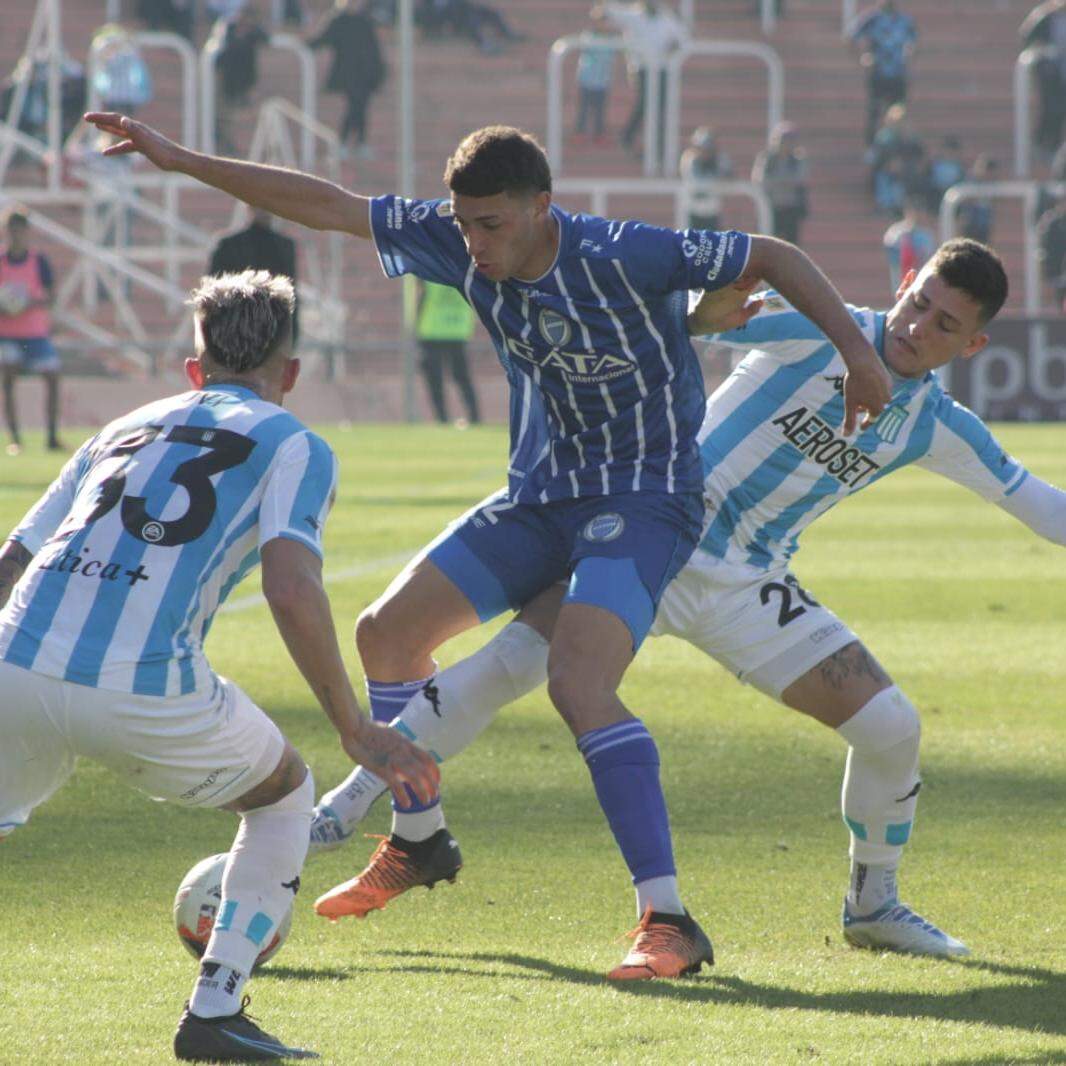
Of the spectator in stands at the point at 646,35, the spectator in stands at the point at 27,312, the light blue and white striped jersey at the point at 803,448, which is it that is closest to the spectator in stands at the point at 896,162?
the spectator in stands at the point at 646,35

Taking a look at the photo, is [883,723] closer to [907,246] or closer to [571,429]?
[571,429]

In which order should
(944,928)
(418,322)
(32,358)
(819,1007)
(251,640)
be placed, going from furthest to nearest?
(418,322) → (32,358) → (251,640) → (944,928) → (819,1007)

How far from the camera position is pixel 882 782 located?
5016 mm

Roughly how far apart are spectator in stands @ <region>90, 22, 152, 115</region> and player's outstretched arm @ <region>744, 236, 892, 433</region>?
22.5 m

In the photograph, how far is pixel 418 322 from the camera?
24.8 meters

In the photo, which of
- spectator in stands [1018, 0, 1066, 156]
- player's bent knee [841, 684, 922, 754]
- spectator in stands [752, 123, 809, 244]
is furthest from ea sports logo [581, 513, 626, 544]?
spectator in stands [1018, 0, 1066, 156]

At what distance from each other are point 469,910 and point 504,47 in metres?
28.3

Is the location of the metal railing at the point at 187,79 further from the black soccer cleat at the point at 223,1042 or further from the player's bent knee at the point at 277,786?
the black soccer cleat at the point at 223,1042

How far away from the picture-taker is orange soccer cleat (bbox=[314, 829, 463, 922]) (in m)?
4.91

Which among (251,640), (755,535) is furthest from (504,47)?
(755,535)

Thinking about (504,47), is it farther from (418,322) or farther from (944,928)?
(944,928)

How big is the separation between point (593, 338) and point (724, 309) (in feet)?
1.04

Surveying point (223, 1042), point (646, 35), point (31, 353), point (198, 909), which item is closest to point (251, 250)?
point (31, 353)

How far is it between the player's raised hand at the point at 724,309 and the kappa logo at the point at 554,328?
31cm
